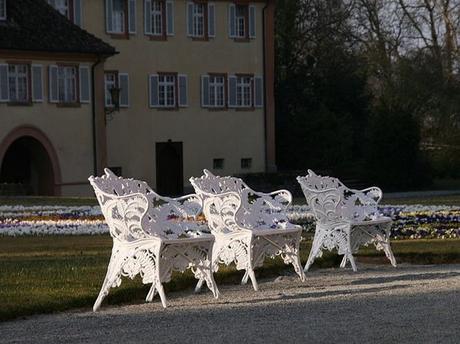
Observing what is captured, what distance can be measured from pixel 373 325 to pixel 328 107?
140 feet

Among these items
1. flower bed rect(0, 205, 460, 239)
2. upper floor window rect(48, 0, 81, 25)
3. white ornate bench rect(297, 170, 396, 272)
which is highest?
upper floor window rect(48, 0, 81, 25)

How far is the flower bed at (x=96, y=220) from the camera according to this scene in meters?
19.1

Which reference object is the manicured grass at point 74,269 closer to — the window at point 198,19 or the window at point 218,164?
the window at point 198,19

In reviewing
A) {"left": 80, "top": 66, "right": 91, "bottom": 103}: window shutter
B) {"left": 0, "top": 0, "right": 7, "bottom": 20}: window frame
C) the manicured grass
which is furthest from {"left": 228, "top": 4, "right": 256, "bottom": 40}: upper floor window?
the manicured grass

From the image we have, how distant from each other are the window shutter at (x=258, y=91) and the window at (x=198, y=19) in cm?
309

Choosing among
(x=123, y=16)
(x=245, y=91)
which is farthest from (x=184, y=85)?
(x=123, y=16)

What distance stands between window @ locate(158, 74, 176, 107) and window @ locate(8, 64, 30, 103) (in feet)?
24.4

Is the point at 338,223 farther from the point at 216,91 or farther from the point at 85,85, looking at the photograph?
the point at 216,91

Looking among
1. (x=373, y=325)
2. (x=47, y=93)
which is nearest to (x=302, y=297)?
(x=373, y=325)

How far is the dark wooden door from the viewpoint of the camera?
4578 centimetres

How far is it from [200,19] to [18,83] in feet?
32.5

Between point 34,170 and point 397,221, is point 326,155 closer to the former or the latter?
point 34,170

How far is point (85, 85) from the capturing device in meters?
40.8

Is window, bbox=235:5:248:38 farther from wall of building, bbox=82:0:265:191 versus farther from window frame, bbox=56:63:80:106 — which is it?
window frame, bbox=56:63:80:106
